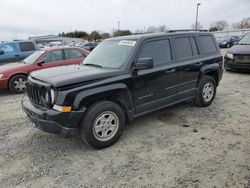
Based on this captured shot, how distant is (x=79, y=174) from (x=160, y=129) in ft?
6.27

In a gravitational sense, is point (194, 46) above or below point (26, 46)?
below

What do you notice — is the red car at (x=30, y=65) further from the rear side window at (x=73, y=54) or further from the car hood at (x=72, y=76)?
the car hood at (x=72, y=76)

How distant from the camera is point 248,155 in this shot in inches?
133

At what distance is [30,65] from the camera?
7672mm

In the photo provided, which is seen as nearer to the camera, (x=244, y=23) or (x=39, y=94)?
(x=39, y=94)

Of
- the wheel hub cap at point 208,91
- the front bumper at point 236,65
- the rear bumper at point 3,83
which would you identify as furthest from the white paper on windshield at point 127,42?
the front bumper at point 236,65

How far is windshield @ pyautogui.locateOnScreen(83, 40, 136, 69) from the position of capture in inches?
160

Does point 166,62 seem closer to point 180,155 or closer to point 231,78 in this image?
point 180,155

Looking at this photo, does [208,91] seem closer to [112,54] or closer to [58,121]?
[112,54]

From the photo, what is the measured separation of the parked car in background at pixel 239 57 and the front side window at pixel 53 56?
22.8 feet

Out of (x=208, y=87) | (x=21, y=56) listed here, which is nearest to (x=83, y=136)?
(x=208, y=87)

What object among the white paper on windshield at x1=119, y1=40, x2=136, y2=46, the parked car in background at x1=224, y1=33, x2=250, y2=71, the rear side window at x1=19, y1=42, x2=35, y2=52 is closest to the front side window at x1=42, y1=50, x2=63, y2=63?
the rear side window at x1=19, y1=42, x2=35, y2=52

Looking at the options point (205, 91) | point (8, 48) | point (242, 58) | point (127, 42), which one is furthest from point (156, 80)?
point (8, 48)

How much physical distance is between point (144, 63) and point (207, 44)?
2.48 meters
